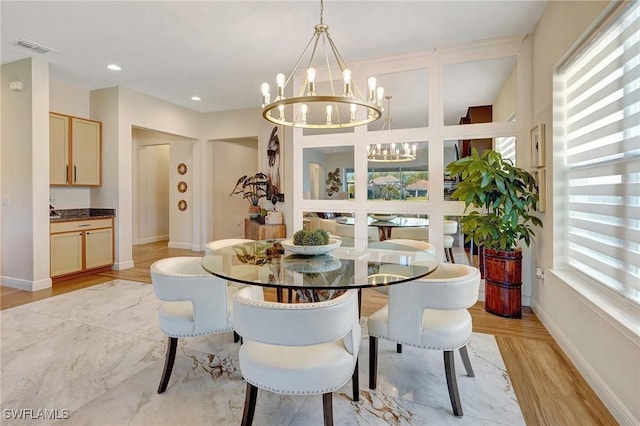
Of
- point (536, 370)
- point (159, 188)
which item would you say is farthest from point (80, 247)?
point (536, 370)

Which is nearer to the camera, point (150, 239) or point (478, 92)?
point (478, 92)

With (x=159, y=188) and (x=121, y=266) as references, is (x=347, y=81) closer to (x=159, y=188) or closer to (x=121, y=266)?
(x=121, y=266)

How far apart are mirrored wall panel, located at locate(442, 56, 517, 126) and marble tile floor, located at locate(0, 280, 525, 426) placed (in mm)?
2387

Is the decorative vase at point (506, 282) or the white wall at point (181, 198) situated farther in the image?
the white wall at point (181, 198)

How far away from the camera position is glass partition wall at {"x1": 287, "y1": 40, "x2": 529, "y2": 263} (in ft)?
12.0

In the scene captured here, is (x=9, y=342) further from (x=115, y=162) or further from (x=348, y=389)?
(x=115, y=162)

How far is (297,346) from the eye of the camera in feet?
4.49

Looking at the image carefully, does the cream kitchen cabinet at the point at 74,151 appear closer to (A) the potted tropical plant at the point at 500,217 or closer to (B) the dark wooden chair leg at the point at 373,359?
(B) the dark wooden chair leg at the point at 373,359

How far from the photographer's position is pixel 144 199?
25.5 ft

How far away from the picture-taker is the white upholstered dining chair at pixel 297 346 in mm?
1343

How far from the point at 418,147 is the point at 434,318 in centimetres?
249

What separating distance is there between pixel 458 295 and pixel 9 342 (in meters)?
3.46

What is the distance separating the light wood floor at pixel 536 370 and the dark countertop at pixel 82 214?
3.92 feet

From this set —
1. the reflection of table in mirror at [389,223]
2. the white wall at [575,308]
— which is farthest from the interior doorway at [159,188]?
the white wall at [575,308]
